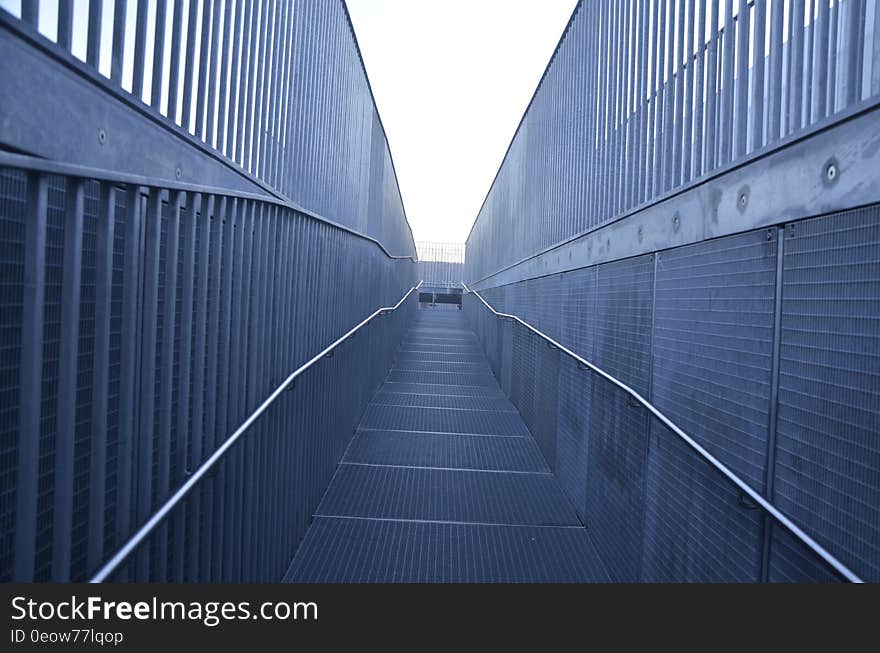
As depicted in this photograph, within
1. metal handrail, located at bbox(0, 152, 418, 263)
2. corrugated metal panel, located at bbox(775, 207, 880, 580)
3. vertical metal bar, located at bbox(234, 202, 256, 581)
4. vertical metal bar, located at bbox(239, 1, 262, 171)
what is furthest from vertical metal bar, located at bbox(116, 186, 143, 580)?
corrugated metal panel, located at bbox(775, 207, 880, 580)

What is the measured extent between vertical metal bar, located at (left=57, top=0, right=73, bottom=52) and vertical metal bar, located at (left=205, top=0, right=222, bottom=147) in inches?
40.0

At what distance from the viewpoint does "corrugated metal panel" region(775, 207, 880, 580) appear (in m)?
1.76

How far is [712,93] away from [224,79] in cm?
214

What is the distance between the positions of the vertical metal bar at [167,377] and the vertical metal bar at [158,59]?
0.40 m

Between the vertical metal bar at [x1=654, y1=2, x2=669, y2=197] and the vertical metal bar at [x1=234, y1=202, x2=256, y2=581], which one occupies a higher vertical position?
the vertical metal bar at [x1=654, y1=2, x2=669, y2=197]

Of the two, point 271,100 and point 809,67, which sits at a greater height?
point 271,100

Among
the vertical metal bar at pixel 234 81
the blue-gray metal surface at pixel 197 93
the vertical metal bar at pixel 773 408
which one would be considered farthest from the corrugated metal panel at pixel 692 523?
the vertical metal bar at pixel 234 81

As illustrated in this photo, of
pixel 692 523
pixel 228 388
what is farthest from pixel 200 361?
pixel 692 523

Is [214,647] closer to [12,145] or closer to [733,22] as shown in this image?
[12,145]

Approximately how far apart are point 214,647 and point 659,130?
3.17 m

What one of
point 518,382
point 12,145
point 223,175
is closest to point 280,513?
point 223,175

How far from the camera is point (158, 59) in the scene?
236cm

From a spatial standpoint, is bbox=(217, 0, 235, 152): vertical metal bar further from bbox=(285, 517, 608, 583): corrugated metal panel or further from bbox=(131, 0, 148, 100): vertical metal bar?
bbox=(285, 517, 608, 583): corrugated metal panel

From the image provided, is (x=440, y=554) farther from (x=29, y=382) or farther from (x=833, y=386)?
(x=29, y=382)
